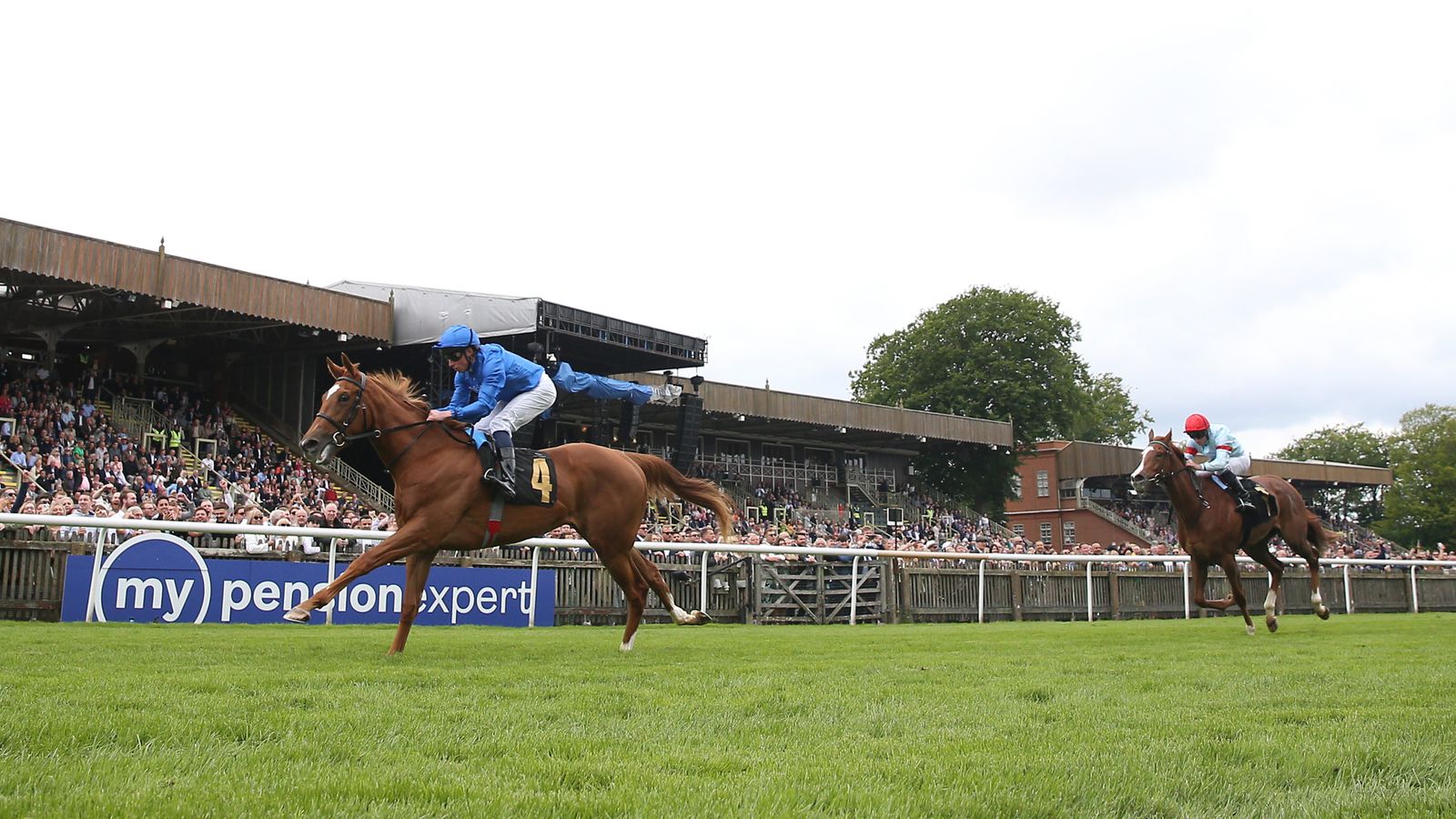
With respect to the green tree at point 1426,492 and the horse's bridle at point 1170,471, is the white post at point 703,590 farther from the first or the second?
the green tree at point 1426,492

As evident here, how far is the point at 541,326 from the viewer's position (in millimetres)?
25078

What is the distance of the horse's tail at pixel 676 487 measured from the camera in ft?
31.5

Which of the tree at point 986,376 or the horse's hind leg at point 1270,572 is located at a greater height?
the tree at point 986,376

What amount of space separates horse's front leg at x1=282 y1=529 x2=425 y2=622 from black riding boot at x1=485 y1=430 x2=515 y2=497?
62 centimetres

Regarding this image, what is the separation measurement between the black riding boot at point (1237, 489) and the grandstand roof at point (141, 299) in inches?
764

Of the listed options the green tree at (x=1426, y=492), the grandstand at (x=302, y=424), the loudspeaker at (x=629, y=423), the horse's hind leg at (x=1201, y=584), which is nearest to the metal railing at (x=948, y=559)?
the grandstand at (x=302, y=424)

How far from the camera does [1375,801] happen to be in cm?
314

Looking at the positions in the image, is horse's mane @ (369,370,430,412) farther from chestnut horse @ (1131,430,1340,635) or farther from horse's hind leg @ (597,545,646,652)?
chestnut horse @ (1131,430,1340,635)

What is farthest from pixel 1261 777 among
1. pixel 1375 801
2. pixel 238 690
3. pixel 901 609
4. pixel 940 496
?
pixel 940 496

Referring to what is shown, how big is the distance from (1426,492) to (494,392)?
71.1 meters

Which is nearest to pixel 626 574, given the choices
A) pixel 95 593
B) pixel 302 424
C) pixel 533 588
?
pixel 533 588

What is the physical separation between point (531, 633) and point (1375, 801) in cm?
902

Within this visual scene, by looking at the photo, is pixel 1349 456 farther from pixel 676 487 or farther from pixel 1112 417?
pixel 676 487

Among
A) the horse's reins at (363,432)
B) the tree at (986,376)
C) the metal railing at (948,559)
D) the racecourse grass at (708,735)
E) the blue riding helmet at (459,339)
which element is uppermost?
the tree at (986,376)
